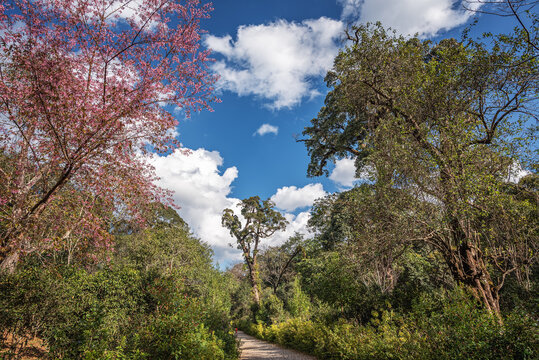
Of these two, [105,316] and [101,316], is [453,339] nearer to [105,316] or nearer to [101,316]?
[101,316]

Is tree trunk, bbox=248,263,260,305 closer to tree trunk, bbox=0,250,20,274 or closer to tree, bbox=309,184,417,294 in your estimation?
tree, bbox=309,184,417,294

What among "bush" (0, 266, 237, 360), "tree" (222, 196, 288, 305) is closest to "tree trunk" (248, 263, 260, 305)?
"tree" (222, 196, 288, 305)

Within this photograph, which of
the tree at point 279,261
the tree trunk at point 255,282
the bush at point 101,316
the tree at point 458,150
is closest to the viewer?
the bush at point 101,316

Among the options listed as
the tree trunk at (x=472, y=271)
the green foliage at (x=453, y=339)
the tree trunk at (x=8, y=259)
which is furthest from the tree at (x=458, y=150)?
the tree trunk at (x=8, y=259)

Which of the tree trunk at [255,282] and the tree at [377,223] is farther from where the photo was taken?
the tree trunk at [255,282]

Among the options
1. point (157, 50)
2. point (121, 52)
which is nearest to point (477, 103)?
point (157, 50)

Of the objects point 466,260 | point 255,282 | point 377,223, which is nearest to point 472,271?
point 466,260

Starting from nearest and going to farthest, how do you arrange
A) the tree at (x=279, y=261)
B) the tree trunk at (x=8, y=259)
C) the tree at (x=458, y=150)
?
the tree trunk at (x=8, y=259) → the tree at (x=458, y=150) → the tree at (x=279, y=261)

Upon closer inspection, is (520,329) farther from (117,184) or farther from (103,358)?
Answer: (117,184)

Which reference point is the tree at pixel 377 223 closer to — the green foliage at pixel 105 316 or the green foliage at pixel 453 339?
the green foliage at pixel 453 339

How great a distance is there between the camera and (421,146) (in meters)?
7.27

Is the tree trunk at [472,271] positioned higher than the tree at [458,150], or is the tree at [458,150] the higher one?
the tree at [458,150]

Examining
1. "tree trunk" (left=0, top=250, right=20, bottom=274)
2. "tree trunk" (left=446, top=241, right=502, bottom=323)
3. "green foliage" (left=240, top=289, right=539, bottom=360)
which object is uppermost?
"tree trunk" (left=0, top=250, right=20, bottom=274)

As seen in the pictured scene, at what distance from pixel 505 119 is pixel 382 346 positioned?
274 inches
